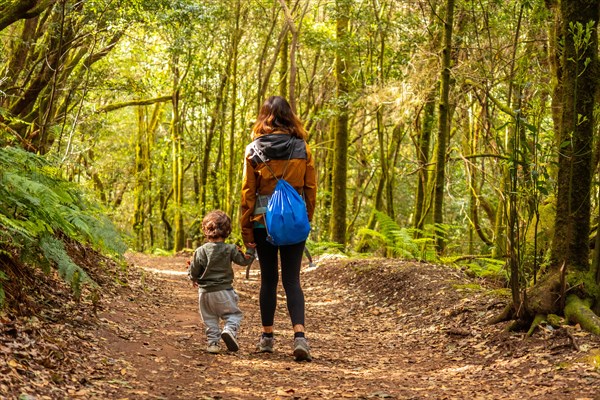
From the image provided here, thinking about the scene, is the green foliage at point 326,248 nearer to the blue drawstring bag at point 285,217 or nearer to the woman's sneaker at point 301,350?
the woman's sneaker at point 301,350

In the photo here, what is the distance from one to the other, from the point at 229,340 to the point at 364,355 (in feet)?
5.06

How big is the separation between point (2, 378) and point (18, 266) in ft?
7.71

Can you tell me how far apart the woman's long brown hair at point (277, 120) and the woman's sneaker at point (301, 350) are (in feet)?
6.13

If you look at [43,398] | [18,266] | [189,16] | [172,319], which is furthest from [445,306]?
[189,16]

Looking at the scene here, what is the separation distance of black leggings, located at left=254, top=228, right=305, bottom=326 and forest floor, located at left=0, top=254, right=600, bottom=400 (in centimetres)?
43

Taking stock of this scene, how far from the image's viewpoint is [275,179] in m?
5.93

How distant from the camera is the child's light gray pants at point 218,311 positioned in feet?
19.9

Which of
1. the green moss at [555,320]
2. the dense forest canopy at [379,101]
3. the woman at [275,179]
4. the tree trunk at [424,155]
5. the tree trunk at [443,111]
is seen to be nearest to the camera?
the green moss at [555,320]

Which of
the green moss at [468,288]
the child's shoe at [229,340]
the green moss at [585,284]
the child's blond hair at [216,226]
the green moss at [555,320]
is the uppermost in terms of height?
the child's blond hair at [216,226]

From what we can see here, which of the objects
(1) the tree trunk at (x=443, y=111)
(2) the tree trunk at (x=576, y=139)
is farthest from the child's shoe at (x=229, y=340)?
(1) the tree trunk at (x=443, y=111)

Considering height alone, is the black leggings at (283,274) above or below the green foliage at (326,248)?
Result: above

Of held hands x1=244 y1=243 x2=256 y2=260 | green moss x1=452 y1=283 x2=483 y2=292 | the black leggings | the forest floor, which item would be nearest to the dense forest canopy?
green moss x1=452 y1=283 x2=483 y2=292

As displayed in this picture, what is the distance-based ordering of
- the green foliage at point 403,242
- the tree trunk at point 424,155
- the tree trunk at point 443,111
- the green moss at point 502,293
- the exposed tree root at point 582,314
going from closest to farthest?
the exposed tree root at point 582,314 < the green moss at point 502,293 < the tree trunk at point 443,111 < the green foliage at point 403,242 < the tree trunk at point 424,155

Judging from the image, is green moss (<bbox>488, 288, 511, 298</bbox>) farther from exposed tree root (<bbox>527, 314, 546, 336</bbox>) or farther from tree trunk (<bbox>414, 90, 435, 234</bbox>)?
tree trunk (<bbox>414, 90, 435, 234</bbox>)
